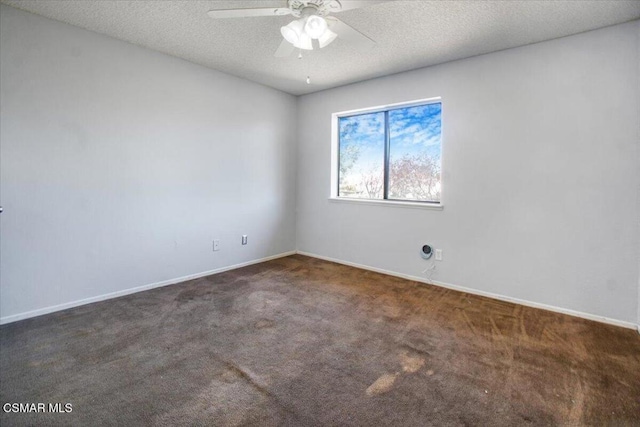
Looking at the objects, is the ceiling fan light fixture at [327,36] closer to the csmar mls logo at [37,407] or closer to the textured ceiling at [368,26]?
the textured ceiling at [368,26]

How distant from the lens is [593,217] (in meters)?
2.67

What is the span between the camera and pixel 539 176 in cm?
290

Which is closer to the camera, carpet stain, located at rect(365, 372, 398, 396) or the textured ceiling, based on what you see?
carpet stain, located at rect(365, 372, 398, 396)

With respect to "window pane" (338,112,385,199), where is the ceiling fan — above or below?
above

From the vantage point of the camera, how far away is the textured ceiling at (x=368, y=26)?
2.33 m

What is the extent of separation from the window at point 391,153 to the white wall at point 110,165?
1.33m

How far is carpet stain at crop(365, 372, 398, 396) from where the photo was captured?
1751mm

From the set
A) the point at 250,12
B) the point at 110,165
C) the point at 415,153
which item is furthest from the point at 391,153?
the point at 110,165

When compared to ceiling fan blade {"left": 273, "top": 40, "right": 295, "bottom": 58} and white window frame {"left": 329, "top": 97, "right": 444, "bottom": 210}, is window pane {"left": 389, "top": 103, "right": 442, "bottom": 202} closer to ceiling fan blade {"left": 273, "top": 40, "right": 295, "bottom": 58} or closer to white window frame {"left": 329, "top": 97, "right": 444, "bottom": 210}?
white window frame {"left": 329, "top": 97, "right": 444, "bottom": 210}

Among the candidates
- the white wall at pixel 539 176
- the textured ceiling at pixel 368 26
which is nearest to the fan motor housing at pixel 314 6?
the textured ceiling at pixel 368 26

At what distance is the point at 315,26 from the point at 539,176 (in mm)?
2419

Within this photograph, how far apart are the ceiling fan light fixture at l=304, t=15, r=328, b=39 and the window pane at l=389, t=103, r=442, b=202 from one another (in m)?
2.05

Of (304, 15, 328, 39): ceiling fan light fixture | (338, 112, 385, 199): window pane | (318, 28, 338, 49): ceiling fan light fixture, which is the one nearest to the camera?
→ (304, 15, 328, 39): ceiling fan light fixture

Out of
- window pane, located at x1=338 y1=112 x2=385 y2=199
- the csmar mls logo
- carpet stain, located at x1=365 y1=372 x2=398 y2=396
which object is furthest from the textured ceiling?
the csmar mls logo
